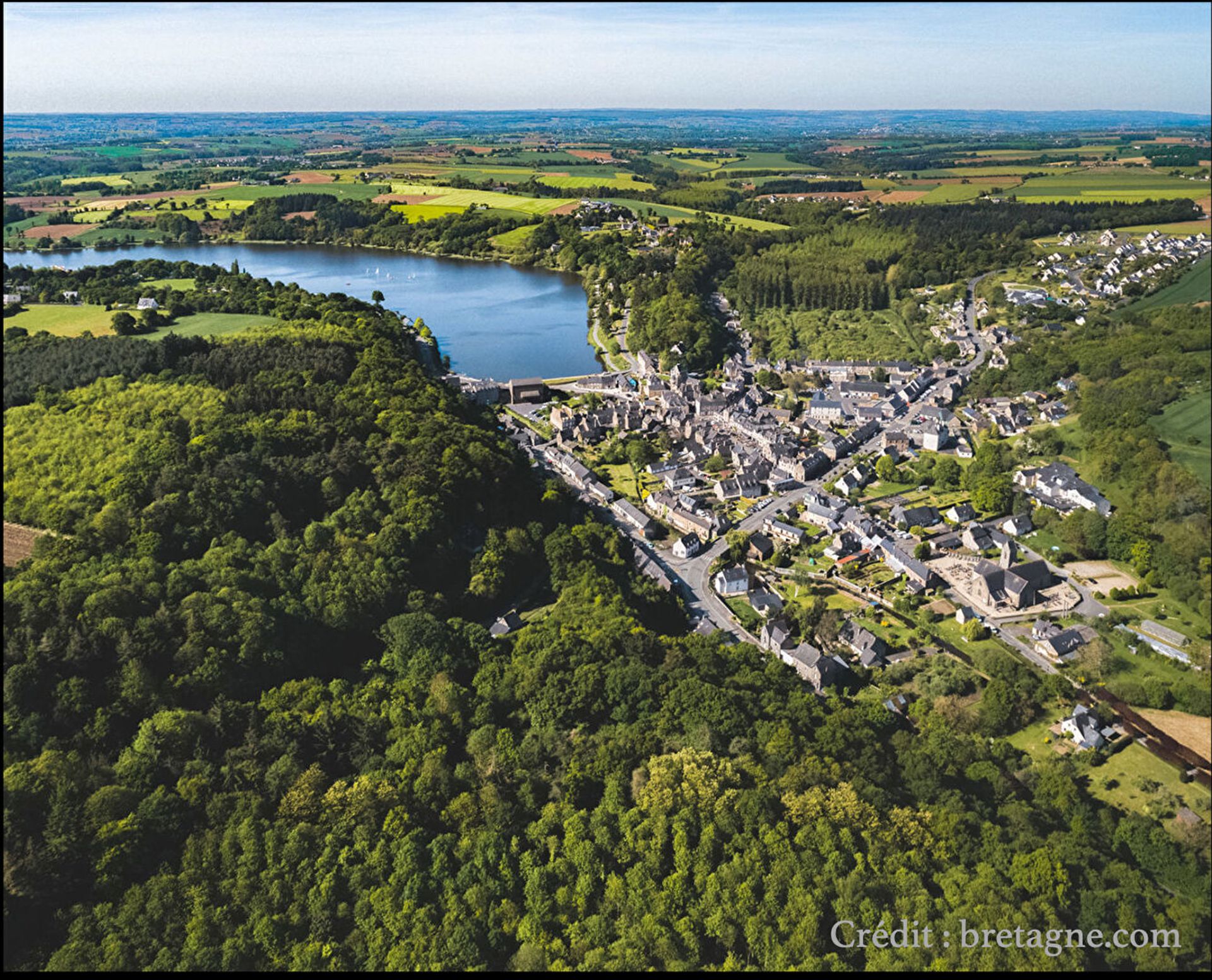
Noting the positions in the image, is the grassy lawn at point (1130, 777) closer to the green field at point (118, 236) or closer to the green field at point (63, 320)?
the green field at point (63, 320)

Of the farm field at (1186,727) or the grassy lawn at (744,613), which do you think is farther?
the grassy lawn at (744,613)

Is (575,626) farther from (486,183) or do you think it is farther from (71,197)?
(486,183)

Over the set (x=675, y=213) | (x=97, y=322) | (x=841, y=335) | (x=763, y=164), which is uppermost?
(x=763, y=164)

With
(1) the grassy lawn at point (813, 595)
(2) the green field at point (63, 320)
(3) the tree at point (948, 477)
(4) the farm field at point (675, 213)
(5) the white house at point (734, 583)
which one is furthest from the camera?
(4) the farm field at point (675, 213)

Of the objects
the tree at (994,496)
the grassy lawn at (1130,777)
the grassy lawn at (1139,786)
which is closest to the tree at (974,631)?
the grassy lawn at (1130,777)

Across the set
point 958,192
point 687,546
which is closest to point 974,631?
point 687,546

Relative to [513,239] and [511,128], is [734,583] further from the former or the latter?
[511,128]
